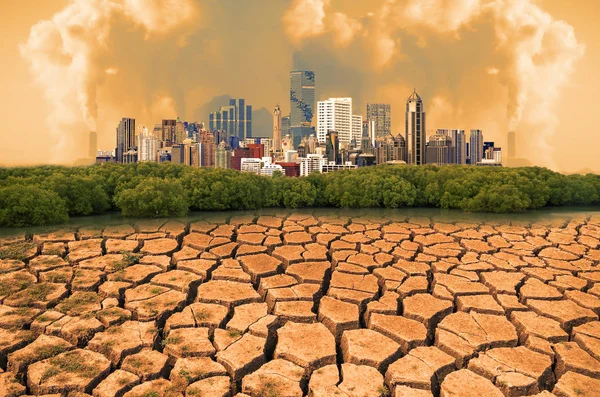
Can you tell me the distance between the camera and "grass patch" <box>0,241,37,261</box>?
7.71 meters

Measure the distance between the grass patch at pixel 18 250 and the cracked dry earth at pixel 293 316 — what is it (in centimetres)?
5

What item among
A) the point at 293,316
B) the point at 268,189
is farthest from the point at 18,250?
the point at 268,189

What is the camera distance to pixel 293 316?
230 inches

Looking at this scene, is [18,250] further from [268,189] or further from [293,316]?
[268,189]

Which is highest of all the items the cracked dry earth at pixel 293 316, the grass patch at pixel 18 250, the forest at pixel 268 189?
the forest at pixel 268 189

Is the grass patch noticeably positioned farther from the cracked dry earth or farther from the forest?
the forest

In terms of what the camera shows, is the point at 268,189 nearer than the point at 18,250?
No

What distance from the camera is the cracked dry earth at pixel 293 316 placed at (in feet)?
15.0

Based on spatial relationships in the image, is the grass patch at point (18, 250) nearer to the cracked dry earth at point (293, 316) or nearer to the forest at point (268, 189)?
the cracked dry earth at point (293, 316)

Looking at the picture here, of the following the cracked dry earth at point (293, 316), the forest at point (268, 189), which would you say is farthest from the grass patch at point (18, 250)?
the forest at point (268, 189)

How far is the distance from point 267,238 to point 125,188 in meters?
5.44

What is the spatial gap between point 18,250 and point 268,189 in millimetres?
6975

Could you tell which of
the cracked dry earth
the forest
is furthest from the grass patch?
the forest

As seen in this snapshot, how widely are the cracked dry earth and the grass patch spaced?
0.17 ft
